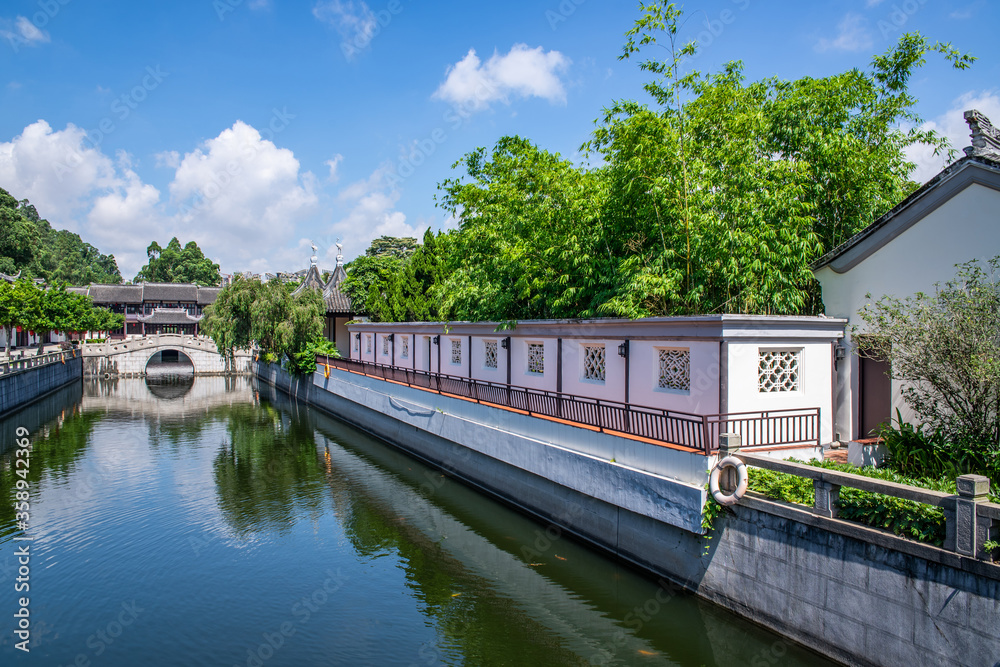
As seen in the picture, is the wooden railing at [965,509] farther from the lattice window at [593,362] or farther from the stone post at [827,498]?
the lattice window at [593,362]

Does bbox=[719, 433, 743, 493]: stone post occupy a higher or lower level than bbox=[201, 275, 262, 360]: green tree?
lower

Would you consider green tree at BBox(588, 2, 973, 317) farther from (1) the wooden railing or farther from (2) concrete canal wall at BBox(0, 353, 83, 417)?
(2) concrete canal wall at BBox(0, 353, 83, 417)

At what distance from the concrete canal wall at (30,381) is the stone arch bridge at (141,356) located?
398cm

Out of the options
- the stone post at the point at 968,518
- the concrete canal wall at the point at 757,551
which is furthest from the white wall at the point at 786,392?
the stone post at the point at 968,518

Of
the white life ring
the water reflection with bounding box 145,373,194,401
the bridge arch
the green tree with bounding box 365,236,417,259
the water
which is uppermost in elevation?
the green tree with bounding box 365,236,417,259

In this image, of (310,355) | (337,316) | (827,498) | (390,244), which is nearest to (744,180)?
(827,498)

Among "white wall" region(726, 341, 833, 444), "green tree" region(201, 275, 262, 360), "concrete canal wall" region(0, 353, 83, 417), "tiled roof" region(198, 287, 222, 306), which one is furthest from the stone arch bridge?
"white wall" region(726, 341, 833, 444)

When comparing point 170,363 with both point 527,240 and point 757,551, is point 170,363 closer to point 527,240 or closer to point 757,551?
point 527,240

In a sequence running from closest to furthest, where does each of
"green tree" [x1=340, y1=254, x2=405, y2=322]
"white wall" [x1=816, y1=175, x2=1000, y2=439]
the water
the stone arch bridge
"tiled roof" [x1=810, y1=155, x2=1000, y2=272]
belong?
1. the water
2. "tiled roof" [x1=810, y1=155, x2=1000, y2=272]
3. "white wall" [x1=816, y1=175, x2=1000, y2=439]
4. "green tree" [x1=340, y1=254, x2=405, y2=322]
5. the stone arch bridge

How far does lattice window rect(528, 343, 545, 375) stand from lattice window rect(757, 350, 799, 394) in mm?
5838

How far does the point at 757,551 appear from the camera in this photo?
832 centimetres

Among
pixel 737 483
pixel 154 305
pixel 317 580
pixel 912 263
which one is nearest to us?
pixel 737 483

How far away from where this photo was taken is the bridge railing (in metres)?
27.6

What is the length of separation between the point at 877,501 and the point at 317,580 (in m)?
8.88
